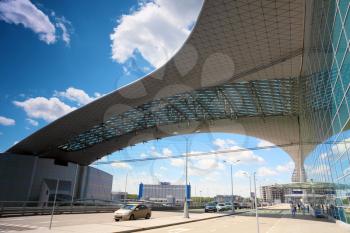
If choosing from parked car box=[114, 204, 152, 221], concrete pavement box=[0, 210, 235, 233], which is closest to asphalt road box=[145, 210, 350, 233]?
concrete pavement box=[0, 210, 235, 233]

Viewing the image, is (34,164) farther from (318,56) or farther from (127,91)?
(318,56)

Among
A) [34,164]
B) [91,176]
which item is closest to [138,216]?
[34,164]

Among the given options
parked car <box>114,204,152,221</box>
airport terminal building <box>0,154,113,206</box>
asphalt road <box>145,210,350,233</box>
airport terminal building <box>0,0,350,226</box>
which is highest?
airport terminal building <box>0,0,350,226</box>

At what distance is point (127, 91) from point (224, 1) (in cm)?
2158

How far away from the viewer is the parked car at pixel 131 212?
24.2m

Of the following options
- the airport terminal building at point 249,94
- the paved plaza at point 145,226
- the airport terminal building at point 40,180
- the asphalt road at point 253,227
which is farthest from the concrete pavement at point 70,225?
the airport terminal building at point 40,180

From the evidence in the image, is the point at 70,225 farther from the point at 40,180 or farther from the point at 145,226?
the point at 40,180

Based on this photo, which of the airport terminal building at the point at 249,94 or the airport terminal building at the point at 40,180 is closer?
the airport terminal building at the point at 249,94

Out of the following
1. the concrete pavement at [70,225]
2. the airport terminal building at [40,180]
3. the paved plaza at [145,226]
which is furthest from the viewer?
the airport terminal building at [40,180]

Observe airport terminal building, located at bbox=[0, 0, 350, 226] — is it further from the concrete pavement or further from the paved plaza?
the concrete pavement

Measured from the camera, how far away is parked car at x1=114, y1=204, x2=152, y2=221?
24.2m

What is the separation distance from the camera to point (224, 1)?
21.4 metres

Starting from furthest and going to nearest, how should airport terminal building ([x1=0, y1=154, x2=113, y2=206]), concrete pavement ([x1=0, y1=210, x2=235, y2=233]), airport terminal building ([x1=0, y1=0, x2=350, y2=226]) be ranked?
airport terminal building ([x1=0, y1=154, x2=113, y2=206]) → airport terminal building ([x1=0, y1=0, x2=350, y2=226]) → concrete pavement ([x1=0, y1=210, x2=235, y2=233])

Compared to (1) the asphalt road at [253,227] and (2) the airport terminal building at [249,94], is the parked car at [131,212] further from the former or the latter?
(2) the airport terminal building at [249,94]
